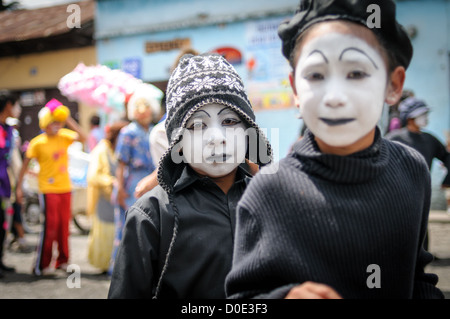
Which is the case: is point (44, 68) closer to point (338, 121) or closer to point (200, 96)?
point (200, 96)

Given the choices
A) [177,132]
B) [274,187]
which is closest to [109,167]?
[177,132]

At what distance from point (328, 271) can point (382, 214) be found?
18cm

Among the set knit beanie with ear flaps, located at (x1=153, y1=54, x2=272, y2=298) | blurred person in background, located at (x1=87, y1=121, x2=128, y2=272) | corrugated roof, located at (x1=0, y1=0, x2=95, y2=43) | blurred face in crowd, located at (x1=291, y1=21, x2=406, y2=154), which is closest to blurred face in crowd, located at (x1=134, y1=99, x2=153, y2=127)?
blurred person in background, located at (x1=87, y1=121, x2=128, y2=272)

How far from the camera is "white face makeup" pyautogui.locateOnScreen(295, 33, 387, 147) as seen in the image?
1058mm

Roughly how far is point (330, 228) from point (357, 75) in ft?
1.21

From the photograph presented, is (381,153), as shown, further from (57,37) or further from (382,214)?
(57,37)

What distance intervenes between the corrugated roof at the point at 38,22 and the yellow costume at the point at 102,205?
8457 millimetres

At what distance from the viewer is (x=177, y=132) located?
5.36 feet

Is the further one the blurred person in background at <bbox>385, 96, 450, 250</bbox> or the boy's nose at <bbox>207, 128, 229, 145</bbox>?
the blurred person in background at <bbox>385, 96, 450, 250</bbox>

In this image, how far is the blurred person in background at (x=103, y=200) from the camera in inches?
190

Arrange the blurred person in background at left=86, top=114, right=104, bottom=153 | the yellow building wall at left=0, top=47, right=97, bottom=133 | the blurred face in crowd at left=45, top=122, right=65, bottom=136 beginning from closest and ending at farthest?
the blurred face in crowd at left=45, top=122, right=65, bottom=136, the blurred person in background at left=86, top=114, right=104, bottom=153, the yellow building wall at left=0, top=47, right=97, bottom=133

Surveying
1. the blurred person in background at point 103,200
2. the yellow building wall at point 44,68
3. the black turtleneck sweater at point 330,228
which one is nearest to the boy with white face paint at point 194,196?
the black turtleneck sweater at point 330,228

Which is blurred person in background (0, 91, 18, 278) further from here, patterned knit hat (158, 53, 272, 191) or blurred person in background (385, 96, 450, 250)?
blurred person in background (385, 96, 450, 250)

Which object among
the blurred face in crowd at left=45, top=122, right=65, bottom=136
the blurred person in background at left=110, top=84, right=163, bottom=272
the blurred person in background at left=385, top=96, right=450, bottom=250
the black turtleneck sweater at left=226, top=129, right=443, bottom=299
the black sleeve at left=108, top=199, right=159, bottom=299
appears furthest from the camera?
the blurred face in crowd at left=45, top=122, right=65, bottom=136
